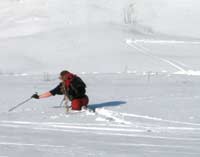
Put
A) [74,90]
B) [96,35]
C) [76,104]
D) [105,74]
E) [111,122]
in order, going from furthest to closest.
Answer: [96,35]
[105,74]
[74,90]
[76,104]
[111,122]

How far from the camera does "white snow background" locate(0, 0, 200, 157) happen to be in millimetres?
9641

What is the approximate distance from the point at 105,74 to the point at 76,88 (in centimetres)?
888

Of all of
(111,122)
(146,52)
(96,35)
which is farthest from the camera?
(96,35)

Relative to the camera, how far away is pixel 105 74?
73.9ft

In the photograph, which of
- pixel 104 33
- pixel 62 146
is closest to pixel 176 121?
pixel 62 146

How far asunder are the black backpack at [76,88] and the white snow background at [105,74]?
0.41 meters

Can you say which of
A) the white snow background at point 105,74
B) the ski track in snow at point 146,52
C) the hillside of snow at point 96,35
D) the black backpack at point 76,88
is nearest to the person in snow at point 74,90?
the black backpack at point 76,88

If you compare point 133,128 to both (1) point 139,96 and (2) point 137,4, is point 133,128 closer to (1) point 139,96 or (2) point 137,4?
(1) point 139,96

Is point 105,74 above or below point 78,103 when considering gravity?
below

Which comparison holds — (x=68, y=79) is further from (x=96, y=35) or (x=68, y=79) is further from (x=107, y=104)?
(x=96, y=35)

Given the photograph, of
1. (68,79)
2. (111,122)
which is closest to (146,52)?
(68,79)

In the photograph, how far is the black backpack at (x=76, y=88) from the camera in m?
13.6

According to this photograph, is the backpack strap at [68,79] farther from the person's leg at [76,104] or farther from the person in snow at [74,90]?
the person's leg at [76,104]

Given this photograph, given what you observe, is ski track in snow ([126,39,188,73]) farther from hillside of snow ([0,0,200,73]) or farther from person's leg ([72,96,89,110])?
person's leg ([72,96,89,110])
